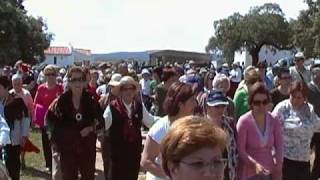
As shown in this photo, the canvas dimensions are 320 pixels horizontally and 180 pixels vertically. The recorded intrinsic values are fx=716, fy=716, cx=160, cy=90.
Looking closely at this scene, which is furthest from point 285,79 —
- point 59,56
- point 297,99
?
point 59,56

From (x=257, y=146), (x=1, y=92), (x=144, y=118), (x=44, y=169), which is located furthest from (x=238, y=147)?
(x=44, y=169)

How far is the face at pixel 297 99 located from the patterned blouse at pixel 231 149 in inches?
59.4

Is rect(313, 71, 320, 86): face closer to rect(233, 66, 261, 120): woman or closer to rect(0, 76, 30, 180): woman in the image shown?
rect(233, 66, 261, 120): woman

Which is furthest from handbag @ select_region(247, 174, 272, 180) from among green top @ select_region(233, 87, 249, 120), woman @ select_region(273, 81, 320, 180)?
green top @ select_region(233, 87, 249, 120)

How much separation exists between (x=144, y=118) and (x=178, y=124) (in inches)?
203

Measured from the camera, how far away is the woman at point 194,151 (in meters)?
3.23

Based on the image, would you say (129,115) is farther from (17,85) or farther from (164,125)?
(17,85)

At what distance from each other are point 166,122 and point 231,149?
4.17ft

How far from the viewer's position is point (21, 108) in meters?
10.4

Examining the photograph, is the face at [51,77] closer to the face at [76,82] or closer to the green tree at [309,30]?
the face at [76,82]

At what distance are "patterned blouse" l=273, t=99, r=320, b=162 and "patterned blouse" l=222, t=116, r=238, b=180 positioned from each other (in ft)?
4.47

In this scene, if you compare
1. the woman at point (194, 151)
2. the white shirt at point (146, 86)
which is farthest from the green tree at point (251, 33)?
the woman at point (194, 151)

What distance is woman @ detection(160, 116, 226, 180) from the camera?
127 inches

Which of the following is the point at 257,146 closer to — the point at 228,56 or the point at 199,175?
the point at 199,175
